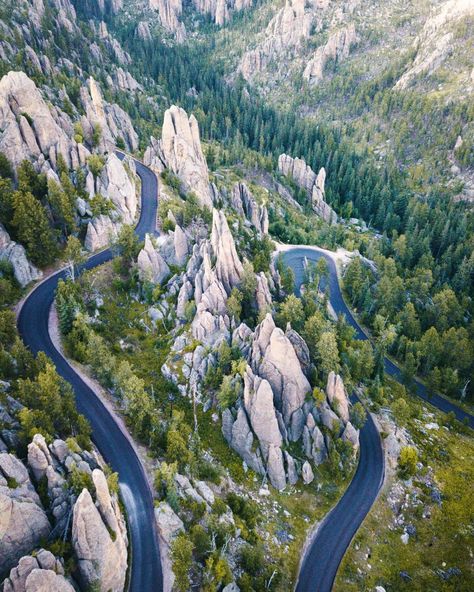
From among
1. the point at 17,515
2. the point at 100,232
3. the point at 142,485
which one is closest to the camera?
the point at 17,515

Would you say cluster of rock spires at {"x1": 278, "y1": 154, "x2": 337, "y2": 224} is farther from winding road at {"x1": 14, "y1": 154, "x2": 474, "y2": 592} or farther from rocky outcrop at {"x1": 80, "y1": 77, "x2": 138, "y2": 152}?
winding road at {"x1": 14, "y1": 154, "x2": 474, "y2": 592}

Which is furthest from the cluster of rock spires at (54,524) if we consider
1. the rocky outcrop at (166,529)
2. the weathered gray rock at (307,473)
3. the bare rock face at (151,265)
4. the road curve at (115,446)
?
the bare rock face at (151,265)

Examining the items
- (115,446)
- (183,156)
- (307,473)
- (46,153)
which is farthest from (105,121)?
(307,473)

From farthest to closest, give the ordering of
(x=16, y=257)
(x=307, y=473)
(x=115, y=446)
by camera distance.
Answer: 1. (x=16, y=257)
2. (x=307, y=473)
3. (x=115, y=446)

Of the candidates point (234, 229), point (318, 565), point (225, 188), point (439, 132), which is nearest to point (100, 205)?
point (234, 229)

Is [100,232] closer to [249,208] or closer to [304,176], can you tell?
[249,208]

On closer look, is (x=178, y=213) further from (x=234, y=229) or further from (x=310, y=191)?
(x=310, y=191)

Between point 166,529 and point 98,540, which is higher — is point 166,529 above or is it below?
below
